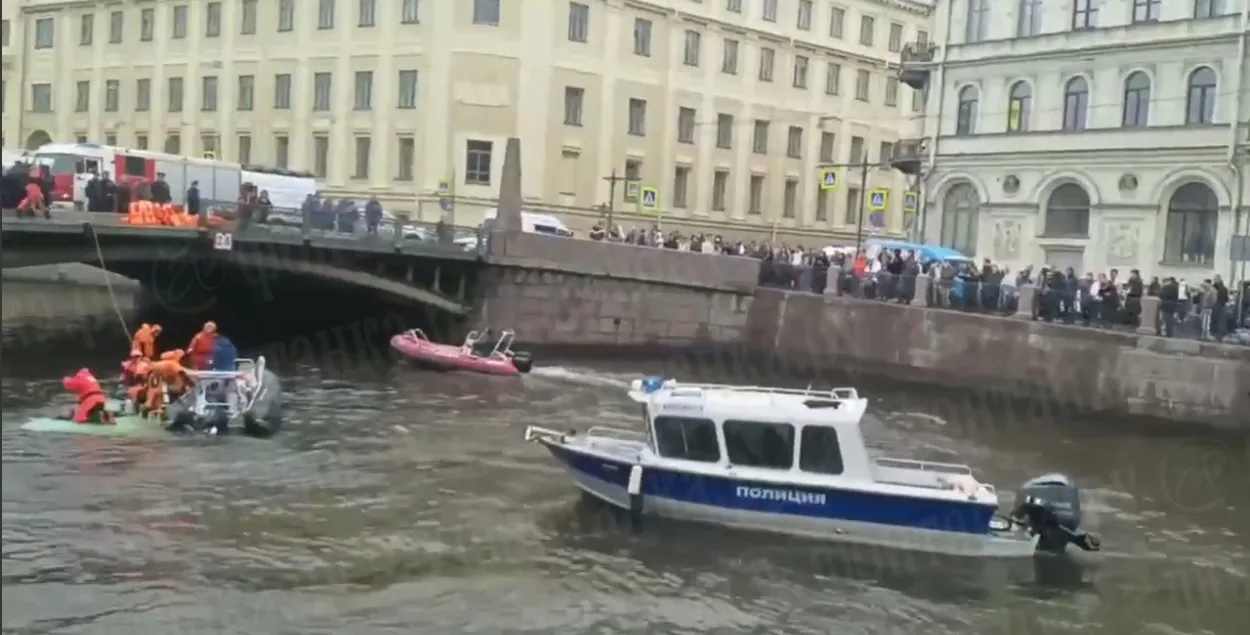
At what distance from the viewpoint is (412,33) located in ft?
172

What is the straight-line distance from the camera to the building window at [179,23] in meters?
60.4

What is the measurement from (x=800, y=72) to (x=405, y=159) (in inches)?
872

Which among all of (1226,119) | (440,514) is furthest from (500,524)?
Result: (1226,119)

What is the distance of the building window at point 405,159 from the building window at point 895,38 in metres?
29.6

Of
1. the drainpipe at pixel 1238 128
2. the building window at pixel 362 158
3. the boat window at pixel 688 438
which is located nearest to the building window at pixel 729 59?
the building window at pixel 362 158

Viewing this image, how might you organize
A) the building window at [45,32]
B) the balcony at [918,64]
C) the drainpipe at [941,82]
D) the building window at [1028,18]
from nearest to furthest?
the building window at [1028,18] → the drainpipe at [941,82] → the balcony at [918,64] → the building window at [45,32]

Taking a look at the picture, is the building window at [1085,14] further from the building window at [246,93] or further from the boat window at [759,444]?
the building window at [246,93]

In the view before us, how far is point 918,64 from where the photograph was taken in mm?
46906

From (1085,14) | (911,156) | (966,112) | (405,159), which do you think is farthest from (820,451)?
(405,159)

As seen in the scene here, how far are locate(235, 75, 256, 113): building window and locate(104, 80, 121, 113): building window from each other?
870 centimetres

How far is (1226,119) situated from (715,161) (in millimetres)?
27032

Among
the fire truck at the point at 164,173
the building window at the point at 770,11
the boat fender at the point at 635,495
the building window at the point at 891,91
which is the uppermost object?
Answer: the building window at the point at 770,11

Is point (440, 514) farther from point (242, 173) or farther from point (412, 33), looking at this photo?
point (412, 33)

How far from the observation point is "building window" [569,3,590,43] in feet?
178
